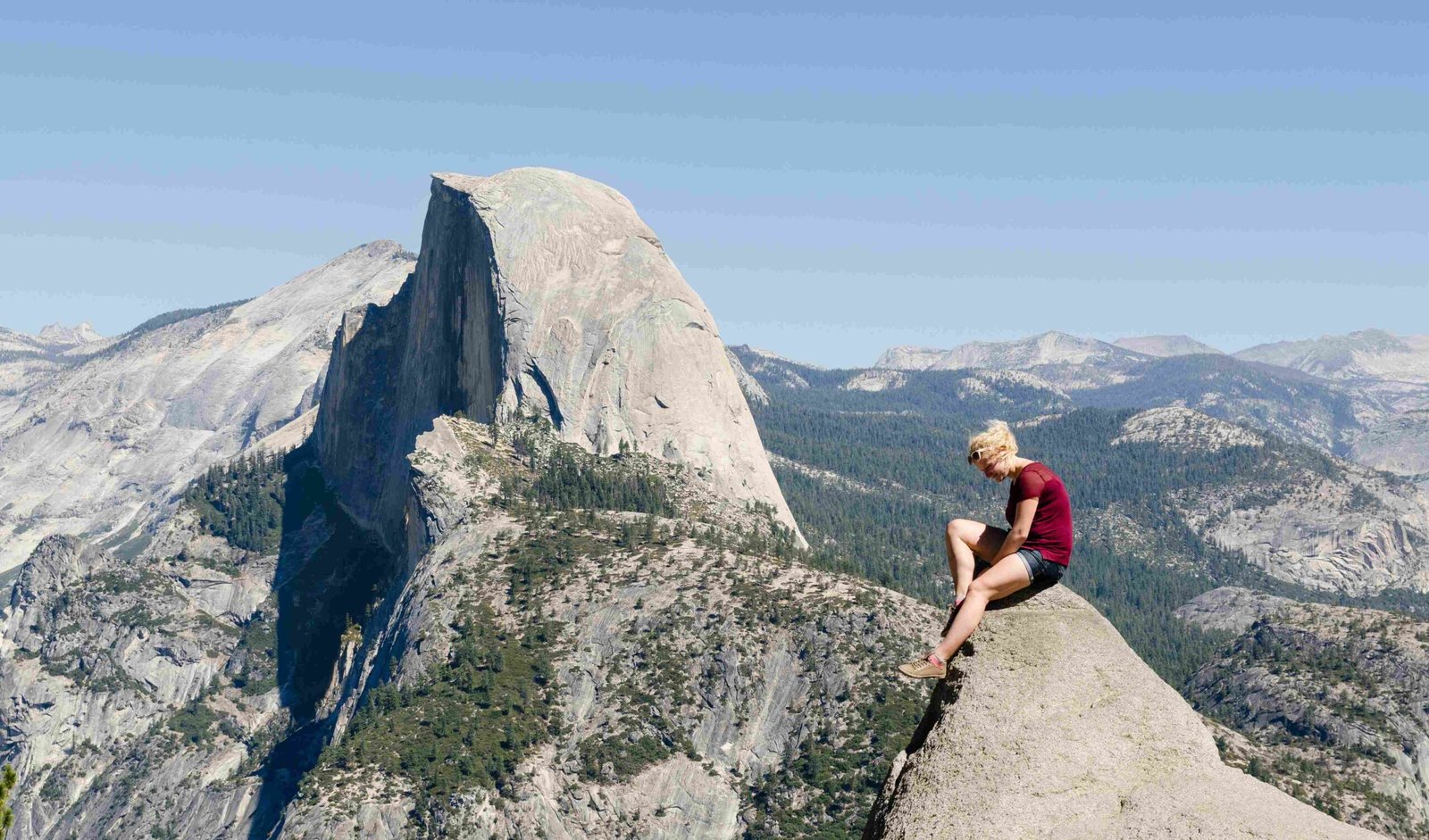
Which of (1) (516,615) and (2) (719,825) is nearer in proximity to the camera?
(2) (719,825)

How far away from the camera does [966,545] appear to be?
1755cm

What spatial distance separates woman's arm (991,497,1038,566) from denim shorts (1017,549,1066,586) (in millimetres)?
140

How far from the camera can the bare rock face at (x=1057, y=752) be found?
16.2 metres

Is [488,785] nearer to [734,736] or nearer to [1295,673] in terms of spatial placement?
[734,736]

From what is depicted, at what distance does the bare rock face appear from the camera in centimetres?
1623

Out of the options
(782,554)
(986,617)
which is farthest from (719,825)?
(986,617)

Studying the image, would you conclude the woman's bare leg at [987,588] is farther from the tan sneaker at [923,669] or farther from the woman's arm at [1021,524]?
the tan sneaker at [923,669]

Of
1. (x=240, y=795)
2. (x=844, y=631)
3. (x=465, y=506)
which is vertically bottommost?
(x=240, y=795)

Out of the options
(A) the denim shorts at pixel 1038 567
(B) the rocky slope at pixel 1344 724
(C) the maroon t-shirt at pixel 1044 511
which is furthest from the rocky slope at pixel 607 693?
(C) the maroon t-shirt at pixel 1044 511

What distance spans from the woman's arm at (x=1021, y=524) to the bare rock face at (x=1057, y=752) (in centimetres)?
102

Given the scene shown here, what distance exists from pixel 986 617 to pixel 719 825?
5106 inches

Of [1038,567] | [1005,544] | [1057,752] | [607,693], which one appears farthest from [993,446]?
[607,693]

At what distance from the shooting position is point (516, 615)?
567 feet

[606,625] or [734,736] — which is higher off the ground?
[606,625]
